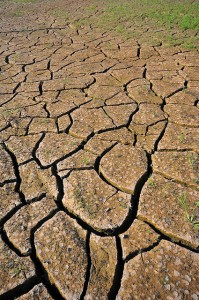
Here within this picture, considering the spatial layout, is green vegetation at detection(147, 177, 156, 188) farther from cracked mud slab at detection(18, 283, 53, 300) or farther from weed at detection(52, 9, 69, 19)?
weed at detection(52, 9, 69, 19)

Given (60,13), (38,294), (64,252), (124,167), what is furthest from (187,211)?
(60,13)

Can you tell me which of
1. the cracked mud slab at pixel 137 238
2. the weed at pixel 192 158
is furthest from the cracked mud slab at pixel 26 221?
the weed at pixel 192 158

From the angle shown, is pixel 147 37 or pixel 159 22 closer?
pixel 147 37

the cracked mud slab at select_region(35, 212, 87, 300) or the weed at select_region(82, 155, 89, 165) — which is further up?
the weed at select_region(82, 155, 89, 165)

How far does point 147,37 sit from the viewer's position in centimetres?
453

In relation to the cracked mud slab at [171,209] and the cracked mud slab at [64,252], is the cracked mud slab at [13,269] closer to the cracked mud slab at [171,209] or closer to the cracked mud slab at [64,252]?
the cracked mud slab at [64,252]

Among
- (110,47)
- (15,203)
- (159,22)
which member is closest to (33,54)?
(110,47)

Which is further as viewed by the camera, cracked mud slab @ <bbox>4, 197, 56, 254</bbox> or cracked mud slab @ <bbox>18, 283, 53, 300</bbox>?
cracked mud slab @ <bbox>4, 197, 56, 254</bbox>

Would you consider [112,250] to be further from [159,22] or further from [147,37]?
[159,22]

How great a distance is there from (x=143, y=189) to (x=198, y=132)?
0.83 metres

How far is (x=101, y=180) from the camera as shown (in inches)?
69.4

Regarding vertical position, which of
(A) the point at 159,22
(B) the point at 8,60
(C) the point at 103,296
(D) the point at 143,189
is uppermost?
(A) the point at 159,22

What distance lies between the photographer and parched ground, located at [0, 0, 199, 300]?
48.9 inches

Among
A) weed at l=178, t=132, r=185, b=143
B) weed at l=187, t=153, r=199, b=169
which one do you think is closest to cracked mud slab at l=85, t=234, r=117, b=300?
weed at l=187, t=153, r=199, b=169
